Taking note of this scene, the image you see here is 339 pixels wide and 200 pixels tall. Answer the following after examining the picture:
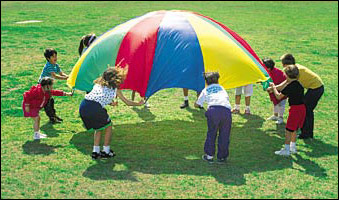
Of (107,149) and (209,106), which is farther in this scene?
(107,149)

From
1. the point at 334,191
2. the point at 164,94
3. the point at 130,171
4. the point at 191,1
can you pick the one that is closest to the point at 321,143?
the point at 334,191

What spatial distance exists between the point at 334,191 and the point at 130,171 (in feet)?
8.57

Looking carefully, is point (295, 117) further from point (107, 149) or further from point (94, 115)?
point (94, 115)

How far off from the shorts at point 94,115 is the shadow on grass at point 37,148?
907 millimetres

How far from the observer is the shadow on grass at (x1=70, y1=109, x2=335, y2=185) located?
257 inches

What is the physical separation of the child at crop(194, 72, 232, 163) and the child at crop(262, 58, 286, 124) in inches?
73.9

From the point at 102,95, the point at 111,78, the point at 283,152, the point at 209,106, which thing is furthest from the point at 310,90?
the point at 102,95

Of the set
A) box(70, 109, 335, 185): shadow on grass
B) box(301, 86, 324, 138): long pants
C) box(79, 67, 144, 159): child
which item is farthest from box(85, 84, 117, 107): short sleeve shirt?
box(301, 86, 324, 138): long pants

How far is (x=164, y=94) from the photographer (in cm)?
1070

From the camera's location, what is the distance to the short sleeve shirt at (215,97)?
259 inches

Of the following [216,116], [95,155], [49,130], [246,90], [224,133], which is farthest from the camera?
[246,90]

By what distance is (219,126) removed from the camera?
664 centimetres

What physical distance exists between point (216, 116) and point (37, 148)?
9.11 ft

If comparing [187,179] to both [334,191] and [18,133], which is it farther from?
[18,133]
